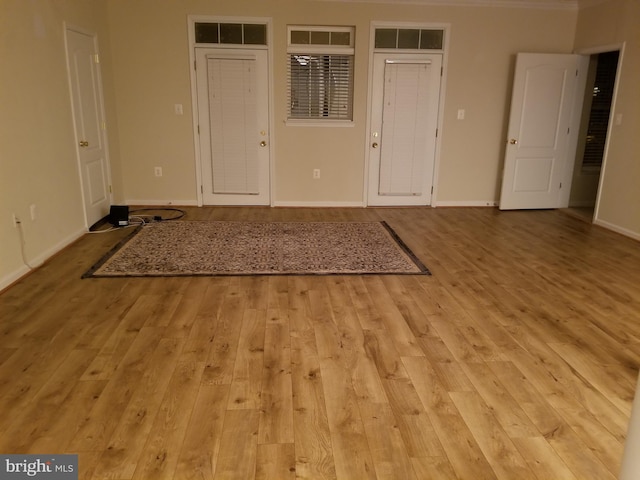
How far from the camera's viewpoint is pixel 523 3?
19.5 feet

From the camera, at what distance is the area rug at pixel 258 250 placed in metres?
3.91

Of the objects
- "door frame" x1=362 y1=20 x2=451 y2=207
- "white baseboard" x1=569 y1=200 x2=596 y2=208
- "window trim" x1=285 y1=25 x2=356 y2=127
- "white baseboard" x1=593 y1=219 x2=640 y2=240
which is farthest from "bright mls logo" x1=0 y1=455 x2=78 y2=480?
"white baseboard" x1=569 y1=200 x2=596 y2=208

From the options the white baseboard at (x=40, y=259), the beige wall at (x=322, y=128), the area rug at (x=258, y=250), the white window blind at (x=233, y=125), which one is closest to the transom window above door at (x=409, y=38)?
the beige wall at (x=322, y=128)

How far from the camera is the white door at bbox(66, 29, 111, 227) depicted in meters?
4.72

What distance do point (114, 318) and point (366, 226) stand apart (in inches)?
123

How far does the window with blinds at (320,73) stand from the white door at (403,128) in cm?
38

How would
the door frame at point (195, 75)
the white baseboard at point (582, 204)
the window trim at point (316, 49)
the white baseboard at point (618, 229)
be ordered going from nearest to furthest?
the white baseboard at point (618, 229) → the door frame at point (195, 75) → the window trim at point (316, 49) → the white baseboard at point (582, 204)

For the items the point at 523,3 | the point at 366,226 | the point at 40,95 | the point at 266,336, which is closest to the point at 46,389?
the point at 266,336

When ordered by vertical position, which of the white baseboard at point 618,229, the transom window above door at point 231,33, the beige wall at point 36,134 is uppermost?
the transom window above door at point 231,33

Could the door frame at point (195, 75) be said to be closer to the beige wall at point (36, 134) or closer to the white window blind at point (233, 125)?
the white window blind at point (233, 125)

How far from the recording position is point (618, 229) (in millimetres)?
5285

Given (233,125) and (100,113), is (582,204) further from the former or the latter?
(100,113)

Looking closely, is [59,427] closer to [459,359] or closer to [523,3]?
[459,359]

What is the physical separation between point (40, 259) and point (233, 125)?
9.73ft
